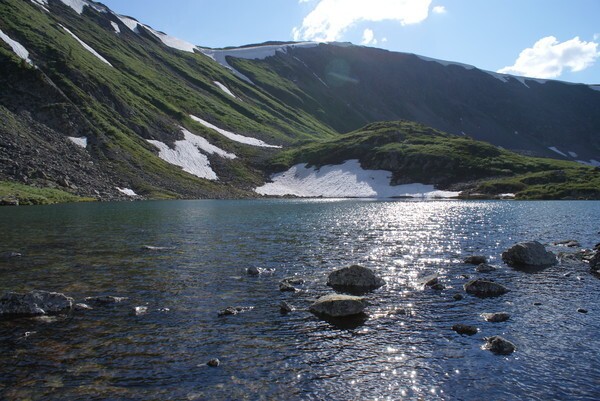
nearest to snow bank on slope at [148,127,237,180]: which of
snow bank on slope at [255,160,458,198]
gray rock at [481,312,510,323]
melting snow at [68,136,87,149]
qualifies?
snow bank on slope at [255,160,458,198]

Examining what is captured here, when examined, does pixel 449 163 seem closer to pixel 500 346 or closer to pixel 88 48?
pixel 500 346

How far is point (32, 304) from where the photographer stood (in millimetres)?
19141

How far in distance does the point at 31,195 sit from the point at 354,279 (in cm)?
7792

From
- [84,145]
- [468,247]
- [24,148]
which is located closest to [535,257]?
[468,247]

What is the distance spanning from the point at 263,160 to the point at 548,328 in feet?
500

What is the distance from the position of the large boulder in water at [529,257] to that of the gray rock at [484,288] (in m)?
9.11

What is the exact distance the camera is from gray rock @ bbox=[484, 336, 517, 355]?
619 inches

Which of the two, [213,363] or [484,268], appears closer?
[213,363]

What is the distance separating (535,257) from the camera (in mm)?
32000

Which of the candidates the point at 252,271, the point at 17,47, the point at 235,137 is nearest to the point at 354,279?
the point at 252,271

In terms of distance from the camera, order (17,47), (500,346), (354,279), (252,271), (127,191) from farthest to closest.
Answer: (17,47), (127,191), (252,271), (354,279), (500,346)

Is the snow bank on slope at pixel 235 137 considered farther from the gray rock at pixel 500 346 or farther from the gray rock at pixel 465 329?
the gray rock at pixel 500 346

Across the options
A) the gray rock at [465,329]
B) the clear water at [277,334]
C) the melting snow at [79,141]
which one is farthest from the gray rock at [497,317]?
the melting snow at [79,141]

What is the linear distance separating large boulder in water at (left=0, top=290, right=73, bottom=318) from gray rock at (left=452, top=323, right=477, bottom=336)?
17.7 meters
